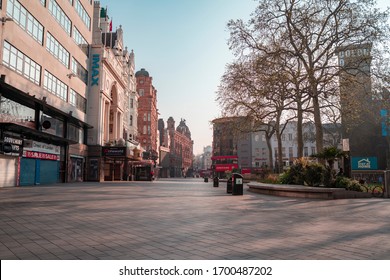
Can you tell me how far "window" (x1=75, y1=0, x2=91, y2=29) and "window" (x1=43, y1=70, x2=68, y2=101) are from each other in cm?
1010

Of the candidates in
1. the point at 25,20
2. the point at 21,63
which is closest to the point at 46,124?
the point at 21,63

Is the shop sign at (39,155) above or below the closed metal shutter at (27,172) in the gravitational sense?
above

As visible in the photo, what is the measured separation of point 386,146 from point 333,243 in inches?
1732

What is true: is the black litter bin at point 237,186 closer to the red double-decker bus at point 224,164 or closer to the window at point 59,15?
the window at point 59,15

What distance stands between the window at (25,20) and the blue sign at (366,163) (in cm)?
3932

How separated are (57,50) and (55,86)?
11.6 ft

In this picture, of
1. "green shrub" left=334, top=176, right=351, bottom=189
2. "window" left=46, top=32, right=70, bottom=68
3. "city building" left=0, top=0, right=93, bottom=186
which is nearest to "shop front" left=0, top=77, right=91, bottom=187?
"city building" left=0, top=0, right=93, bottom=186

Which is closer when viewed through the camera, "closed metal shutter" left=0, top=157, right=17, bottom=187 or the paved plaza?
the paved plaza

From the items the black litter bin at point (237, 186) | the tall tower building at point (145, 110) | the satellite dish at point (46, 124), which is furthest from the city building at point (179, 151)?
the black litter bin at point (237, 186)

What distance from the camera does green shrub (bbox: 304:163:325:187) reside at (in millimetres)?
17678

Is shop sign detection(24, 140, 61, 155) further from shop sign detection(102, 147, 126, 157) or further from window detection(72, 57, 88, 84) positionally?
shop sign detection(102, 147, 126, 157)

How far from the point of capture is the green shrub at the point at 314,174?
17678 mm

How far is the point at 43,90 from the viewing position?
90.2ft

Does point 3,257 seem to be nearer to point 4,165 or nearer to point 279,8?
point 4,165
